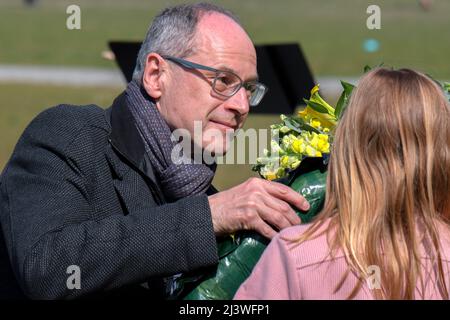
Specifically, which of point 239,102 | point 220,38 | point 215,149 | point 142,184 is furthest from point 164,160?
point 220,38

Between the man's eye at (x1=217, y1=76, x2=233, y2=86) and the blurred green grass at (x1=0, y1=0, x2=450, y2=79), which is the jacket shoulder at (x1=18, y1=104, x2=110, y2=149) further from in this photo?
the blurred green grass at (x1=0, y1=0, x2=450, y2=79)

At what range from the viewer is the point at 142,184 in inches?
112

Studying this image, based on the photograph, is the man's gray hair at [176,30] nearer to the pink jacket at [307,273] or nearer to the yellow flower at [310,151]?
the yellow flower at [310,151]

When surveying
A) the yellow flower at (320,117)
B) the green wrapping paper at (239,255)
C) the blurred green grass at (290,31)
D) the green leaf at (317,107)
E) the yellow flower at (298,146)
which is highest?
the green leaf at (317,107)

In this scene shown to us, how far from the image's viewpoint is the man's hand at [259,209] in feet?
8.32

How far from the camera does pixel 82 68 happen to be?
824 inches

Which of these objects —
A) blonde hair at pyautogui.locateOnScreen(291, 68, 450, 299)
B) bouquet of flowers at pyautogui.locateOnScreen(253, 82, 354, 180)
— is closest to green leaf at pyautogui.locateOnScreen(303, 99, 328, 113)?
bouquet of flowers at pyautogui.locateOnScreen(253, 82, 354, 180)

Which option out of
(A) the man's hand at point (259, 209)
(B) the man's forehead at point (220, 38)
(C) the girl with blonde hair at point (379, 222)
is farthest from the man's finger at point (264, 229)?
(B) the man's forehead at point (220, 38)

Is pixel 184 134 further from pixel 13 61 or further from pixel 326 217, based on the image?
pixel 13 61

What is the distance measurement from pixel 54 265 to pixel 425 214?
0.95 m

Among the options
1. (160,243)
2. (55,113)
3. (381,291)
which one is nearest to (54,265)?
(160,243)

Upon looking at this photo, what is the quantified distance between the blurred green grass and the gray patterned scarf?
1101 cm

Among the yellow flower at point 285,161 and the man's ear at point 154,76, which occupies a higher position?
the man's ear at point 154,76

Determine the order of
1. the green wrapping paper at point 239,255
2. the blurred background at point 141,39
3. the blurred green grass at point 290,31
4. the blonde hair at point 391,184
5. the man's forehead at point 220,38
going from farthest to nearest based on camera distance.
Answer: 1. the blurred green grass at point 290,31
2. the blurred background at point 141,39
3. the man's forehead at point 220,38
4. the green wrapping paper at point 239,255
5. the blonde hair at point 391,184
